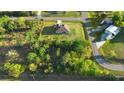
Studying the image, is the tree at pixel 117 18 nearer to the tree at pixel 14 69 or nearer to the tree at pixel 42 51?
the tree at pixel 42 51

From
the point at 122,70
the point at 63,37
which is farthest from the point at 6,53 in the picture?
the point at 122,70

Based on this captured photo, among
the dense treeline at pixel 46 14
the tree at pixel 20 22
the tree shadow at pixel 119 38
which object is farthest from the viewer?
the dense treeline at pixel 46 14

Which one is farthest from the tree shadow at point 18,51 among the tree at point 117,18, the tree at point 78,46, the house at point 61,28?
the tree at point 117,18

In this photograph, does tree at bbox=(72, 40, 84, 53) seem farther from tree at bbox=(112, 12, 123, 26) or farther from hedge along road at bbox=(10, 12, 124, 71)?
tree at bbox=(112, 12, 123, 26)

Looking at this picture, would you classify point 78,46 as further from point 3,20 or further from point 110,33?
point 3,20

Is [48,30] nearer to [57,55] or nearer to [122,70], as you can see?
[57,55]

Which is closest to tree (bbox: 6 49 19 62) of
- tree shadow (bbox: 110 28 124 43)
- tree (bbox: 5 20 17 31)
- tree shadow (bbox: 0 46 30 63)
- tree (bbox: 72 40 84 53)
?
tree shadow (bbox: 0 46 30 63)

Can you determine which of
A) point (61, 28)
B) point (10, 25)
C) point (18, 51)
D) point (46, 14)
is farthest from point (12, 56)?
point (46, 14)
